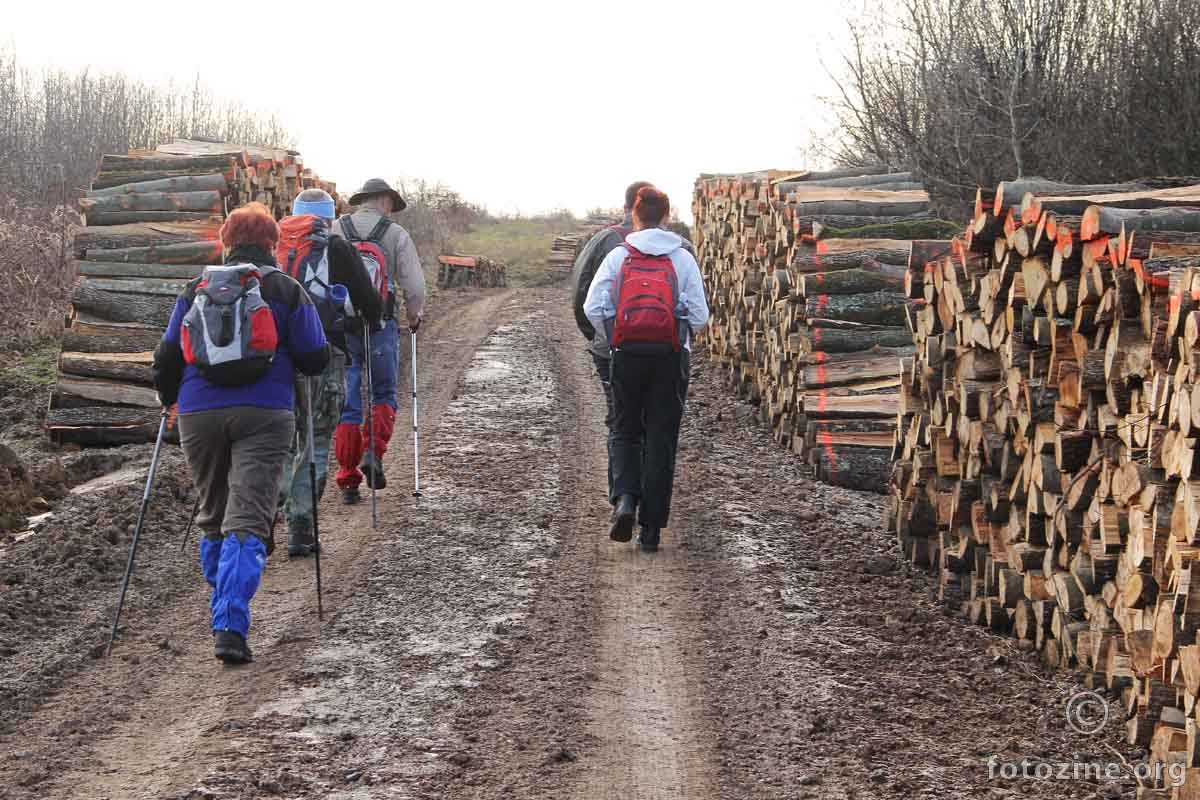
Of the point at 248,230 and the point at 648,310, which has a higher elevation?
the point at 248,230

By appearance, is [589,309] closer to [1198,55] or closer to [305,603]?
[305,603]

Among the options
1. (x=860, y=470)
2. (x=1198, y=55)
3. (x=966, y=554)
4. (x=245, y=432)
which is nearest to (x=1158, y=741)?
(x=966, y=554)

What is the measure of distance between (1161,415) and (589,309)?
387cm

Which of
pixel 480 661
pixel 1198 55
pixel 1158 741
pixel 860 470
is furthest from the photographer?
pixel 1198 55

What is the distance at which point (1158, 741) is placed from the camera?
4477mm

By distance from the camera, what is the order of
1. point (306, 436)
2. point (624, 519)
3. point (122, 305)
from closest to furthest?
point (306, 436)
point (624, 519)
point (122, 305)

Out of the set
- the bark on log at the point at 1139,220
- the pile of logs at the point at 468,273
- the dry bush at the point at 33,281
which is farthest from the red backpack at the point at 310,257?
the pile of logs at the point at 468,273

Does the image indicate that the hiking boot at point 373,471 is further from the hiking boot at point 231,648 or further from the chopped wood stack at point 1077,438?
the chopped wood stack at point 1077,438

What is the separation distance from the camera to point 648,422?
7.79 metres

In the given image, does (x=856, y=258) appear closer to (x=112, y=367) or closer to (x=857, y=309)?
(x=857, y=309)

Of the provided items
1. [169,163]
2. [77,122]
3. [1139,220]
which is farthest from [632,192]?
[77,122]

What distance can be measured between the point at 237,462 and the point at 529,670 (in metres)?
1.64

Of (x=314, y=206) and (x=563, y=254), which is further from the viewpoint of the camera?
(x=563, y=254)

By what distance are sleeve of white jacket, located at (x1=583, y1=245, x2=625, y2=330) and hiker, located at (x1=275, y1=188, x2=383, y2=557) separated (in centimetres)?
139
